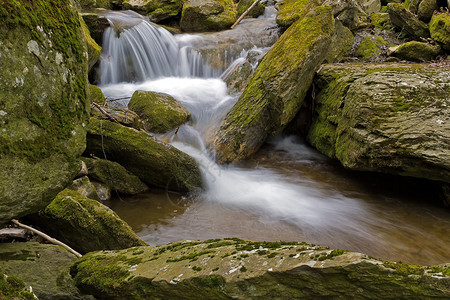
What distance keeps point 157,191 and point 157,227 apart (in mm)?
1149

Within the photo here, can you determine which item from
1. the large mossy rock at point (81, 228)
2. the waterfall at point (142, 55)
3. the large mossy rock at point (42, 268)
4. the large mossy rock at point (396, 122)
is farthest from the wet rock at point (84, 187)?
the waterfall at point (142, 55)

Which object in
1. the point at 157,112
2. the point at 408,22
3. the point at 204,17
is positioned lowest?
the point at 157,112

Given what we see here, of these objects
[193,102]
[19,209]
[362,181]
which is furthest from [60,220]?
[193,102]

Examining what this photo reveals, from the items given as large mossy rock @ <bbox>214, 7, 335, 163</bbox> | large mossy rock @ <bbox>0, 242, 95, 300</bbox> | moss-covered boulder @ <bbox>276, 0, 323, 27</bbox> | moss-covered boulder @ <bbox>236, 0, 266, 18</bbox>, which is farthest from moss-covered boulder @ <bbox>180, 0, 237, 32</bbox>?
large mossy rock @ <bbox>0, 242, 95, 300</bbox>

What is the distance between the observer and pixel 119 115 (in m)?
7.04

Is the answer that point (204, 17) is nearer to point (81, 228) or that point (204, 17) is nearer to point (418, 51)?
point (418, 51)

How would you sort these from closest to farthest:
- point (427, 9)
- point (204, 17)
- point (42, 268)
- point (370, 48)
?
point (42, 268)
point (370, 48)
point (427, 9)
point (204, 17)

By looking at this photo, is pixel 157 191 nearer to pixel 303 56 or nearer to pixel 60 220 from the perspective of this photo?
pixel 60 220

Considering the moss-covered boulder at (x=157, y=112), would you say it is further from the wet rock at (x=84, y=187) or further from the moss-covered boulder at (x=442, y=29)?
the moss-covered boulder at (x=442, y=29)

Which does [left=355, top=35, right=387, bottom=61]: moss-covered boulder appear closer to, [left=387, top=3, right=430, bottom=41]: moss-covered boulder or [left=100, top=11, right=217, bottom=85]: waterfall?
[left=387, top=3, right=430, bottom=41]: moss-covered boulder

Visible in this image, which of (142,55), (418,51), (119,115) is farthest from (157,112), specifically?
(418,51)

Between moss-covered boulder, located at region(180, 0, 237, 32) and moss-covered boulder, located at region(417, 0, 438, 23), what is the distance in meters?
7.37

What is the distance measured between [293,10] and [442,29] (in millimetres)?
4587

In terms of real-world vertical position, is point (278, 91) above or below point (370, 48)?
below
